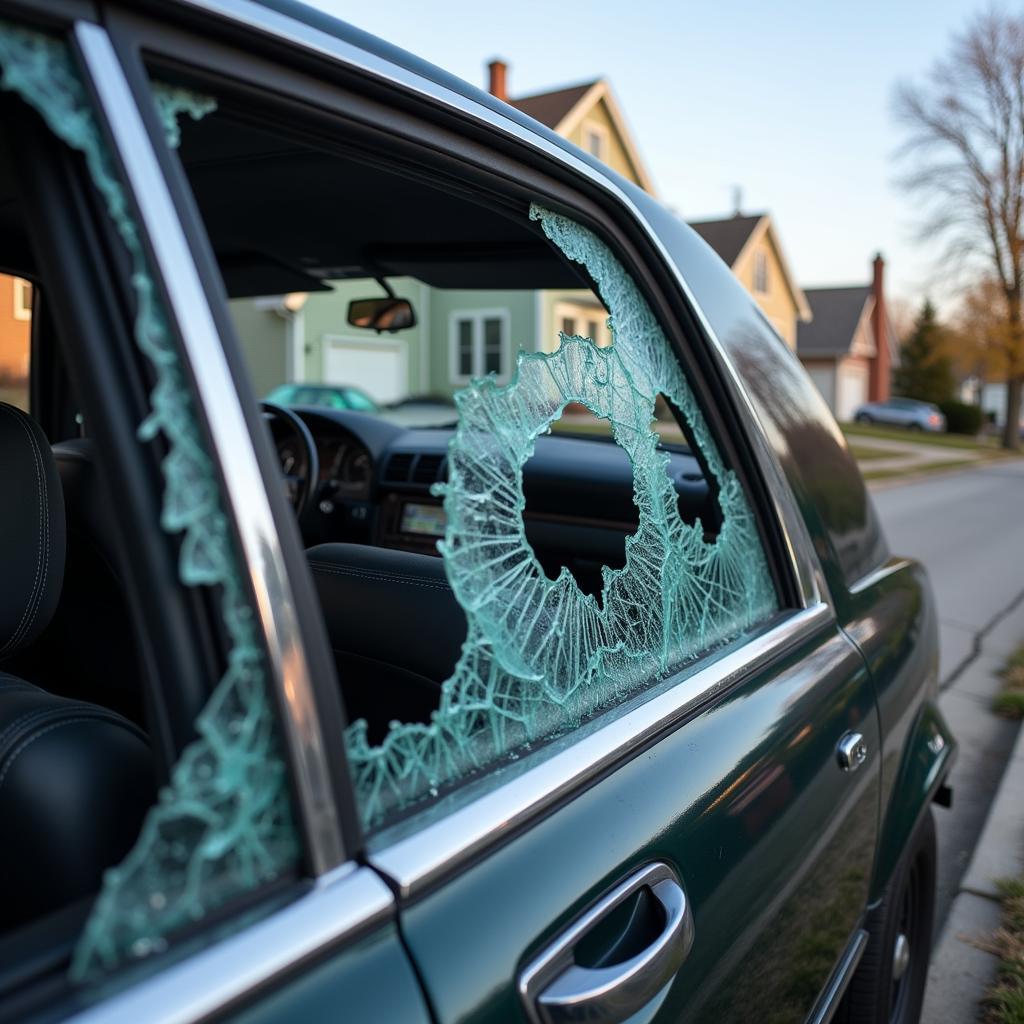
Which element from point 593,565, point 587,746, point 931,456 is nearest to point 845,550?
point 593,565

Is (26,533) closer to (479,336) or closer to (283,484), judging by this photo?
(283,484)

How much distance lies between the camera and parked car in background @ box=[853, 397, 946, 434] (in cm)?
4281

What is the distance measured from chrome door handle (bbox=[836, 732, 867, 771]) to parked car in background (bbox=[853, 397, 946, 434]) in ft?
146

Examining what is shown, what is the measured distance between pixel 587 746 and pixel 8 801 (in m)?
0.65

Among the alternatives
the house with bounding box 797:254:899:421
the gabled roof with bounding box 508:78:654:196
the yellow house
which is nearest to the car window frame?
the yellow house

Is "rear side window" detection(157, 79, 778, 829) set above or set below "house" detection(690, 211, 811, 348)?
below

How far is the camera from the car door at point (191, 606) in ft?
2.53

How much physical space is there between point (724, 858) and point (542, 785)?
363mm

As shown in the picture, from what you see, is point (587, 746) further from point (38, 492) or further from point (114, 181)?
point (38, 492)

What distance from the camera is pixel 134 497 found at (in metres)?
0.80

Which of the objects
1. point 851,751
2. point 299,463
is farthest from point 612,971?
point 299,463

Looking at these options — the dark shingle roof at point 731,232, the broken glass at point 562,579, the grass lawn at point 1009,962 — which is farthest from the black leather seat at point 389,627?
the dark shingle roof at point 731,232

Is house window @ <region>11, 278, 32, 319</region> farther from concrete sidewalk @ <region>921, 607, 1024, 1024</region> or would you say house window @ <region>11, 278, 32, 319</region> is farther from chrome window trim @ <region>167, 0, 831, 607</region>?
concrete sidewalk @ <region>921, 607, 1024, 1024</region>

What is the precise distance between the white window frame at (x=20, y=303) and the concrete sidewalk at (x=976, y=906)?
307 cm
